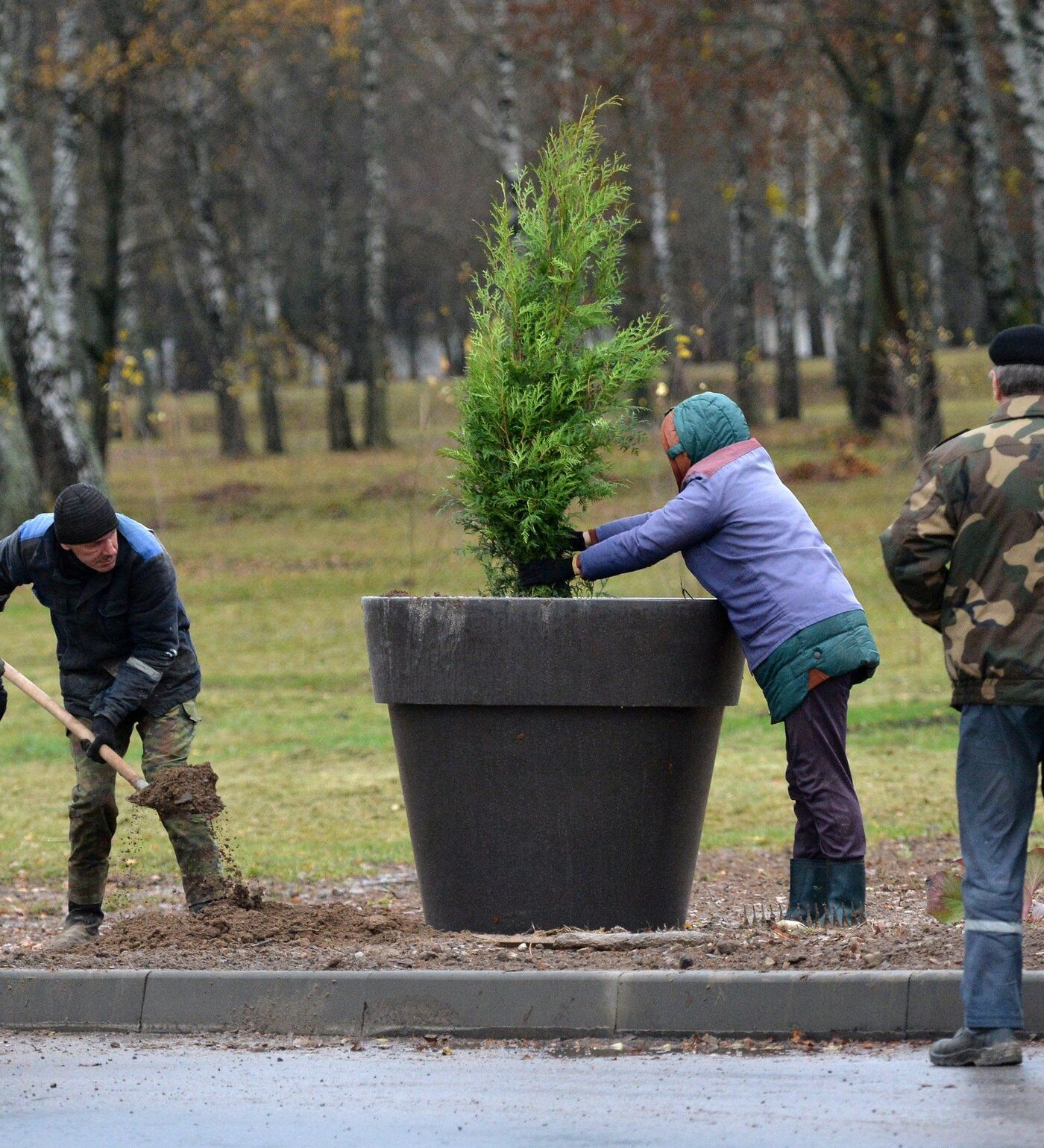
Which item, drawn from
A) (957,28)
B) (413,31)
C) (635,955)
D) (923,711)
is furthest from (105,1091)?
(413,31)

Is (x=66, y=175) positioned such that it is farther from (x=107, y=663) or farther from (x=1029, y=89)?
(x=107, y=663)

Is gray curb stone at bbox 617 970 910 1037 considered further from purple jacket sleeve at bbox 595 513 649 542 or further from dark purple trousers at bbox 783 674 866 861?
purple jacket sleeve at bbox 595 513 649 542

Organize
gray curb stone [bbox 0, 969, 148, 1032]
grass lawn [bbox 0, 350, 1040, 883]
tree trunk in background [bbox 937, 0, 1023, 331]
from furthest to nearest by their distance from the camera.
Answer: tree trunk in background [bbox 937, 0, 1023, 331]
grass lawn [bbox 0, 350, 1040, 883]
gray curb stone [bbox 0, 969, 148, 1032]

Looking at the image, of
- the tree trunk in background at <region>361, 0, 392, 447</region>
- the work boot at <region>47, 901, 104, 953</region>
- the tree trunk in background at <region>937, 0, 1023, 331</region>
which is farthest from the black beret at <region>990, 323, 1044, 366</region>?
the tree trunk in background at <region>361, 0, 392, 447</region>

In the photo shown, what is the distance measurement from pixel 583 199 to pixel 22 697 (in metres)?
10.5

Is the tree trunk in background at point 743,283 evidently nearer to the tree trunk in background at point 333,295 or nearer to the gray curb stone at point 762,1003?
the tree trunk in background at point 333,295

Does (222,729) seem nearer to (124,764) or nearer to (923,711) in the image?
(923,711)

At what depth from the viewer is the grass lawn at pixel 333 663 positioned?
34.0 feet

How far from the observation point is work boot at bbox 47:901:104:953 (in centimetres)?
707

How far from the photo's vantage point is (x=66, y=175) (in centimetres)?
2723

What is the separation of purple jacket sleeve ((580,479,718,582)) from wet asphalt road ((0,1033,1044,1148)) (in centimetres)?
168

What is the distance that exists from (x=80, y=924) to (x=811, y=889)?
108 inches

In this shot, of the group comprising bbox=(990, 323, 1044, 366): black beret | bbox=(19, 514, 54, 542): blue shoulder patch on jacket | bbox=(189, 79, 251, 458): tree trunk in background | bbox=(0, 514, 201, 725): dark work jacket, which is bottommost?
bbox=(0, 514, 201, 725): dark work jacket

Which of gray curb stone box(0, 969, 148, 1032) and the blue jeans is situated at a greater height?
the blue jeans
